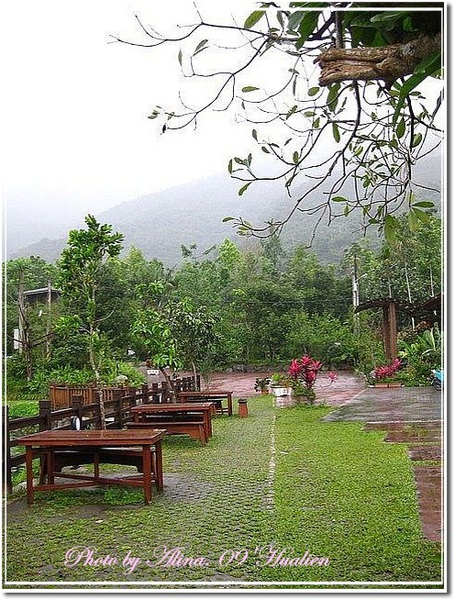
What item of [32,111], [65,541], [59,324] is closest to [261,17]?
[32,111]

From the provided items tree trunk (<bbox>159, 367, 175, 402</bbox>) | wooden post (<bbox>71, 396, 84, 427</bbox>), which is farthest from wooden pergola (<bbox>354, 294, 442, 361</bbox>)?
wooden post (<bbox>71, 396, 84, 427</bbox>)

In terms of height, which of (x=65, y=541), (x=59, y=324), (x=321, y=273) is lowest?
(x=65, y=541)

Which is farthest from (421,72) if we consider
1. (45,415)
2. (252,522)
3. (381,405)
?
(381,405)

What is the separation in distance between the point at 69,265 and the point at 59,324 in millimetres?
327

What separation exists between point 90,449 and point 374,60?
105 inches

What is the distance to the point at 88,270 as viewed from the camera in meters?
3.47

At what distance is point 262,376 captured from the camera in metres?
4.18

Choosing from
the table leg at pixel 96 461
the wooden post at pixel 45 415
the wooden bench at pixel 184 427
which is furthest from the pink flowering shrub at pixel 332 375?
the wooden post at pixel 45 415

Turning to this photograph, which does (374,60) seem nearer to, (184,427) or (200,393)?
(200,393)

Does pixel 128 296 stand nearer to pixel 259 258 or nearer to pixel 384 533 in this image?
pixel 259 258

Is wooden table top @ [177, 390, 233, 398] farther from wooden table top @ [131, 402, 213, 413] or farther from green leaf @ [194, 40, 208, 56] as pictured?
green leaf @ [194, 40, 208, 56]

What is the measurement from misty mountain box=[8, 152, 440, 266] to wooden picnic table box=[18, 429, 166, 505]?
0.91m

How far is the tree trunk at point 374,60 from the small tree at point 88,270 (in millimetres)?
2161

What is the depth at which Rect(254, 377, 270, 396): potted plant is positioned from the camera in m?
4.17
